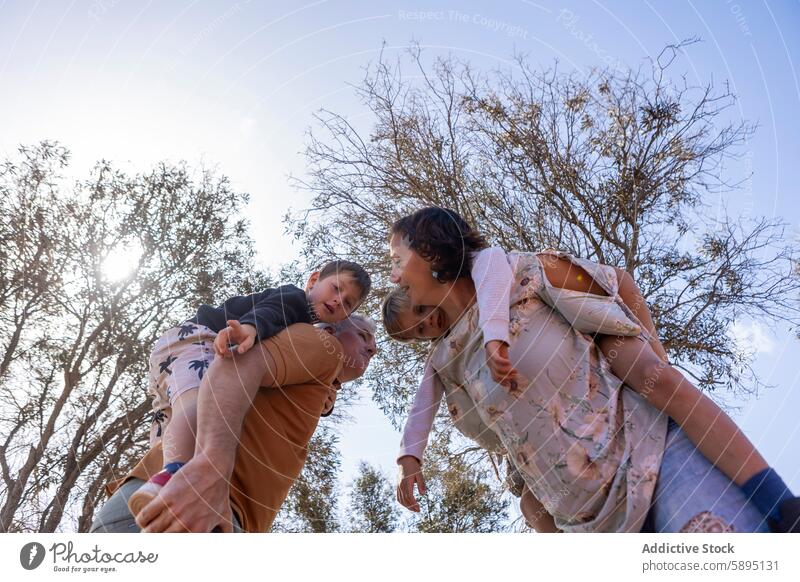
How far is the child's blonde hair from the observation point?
2088 mm

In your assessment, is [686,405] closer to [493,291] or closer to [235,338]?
[493,291]

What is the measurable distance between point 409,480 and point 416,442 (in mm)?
101

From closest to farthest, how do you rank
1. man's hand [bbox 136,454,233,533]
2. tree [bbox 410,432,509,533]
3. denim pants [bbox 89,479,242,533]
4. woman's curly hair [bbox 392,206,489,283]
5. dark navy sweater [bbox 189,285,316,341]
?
1. man's hand [bbox 136,454,233,533]
2. denim pants [bbox 89,479,242,533]
3. dark navy sweater [bbox 189,285,316,341]
4. woman's curly hair [bbox 392,206,489,283]
5. tree [bbox 410,432,509,533]

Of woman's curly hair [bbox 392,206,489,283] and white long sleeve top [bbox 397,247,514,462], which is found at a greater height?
woman's curly hair [bbox 392,206,489,283]

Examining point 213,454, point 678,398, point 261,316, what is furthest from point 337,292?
point 678,398

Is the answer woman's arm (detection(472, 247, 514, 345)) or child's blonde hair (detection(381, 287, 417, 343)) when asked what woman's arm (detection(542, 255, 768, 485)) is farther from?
child's blonde hair (detection(381, 287, 417, 343))

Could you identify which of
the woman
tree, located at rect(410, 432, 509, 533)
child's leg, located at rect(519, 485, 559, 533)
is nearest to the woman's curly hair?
the woman

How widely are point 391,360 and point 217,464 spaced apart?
400cm

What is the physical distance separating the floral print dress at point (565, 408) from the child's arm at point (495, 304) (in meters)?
0.08

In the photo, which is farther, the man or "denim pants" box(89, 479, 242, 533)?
"denim pants" box(89, 479, 242, 533)

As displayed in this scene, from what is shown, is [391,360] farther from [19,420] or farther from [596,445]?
[596,445]

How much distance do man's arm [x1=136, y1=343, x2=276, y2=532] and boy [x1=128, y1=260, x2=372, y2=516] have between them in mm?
51
